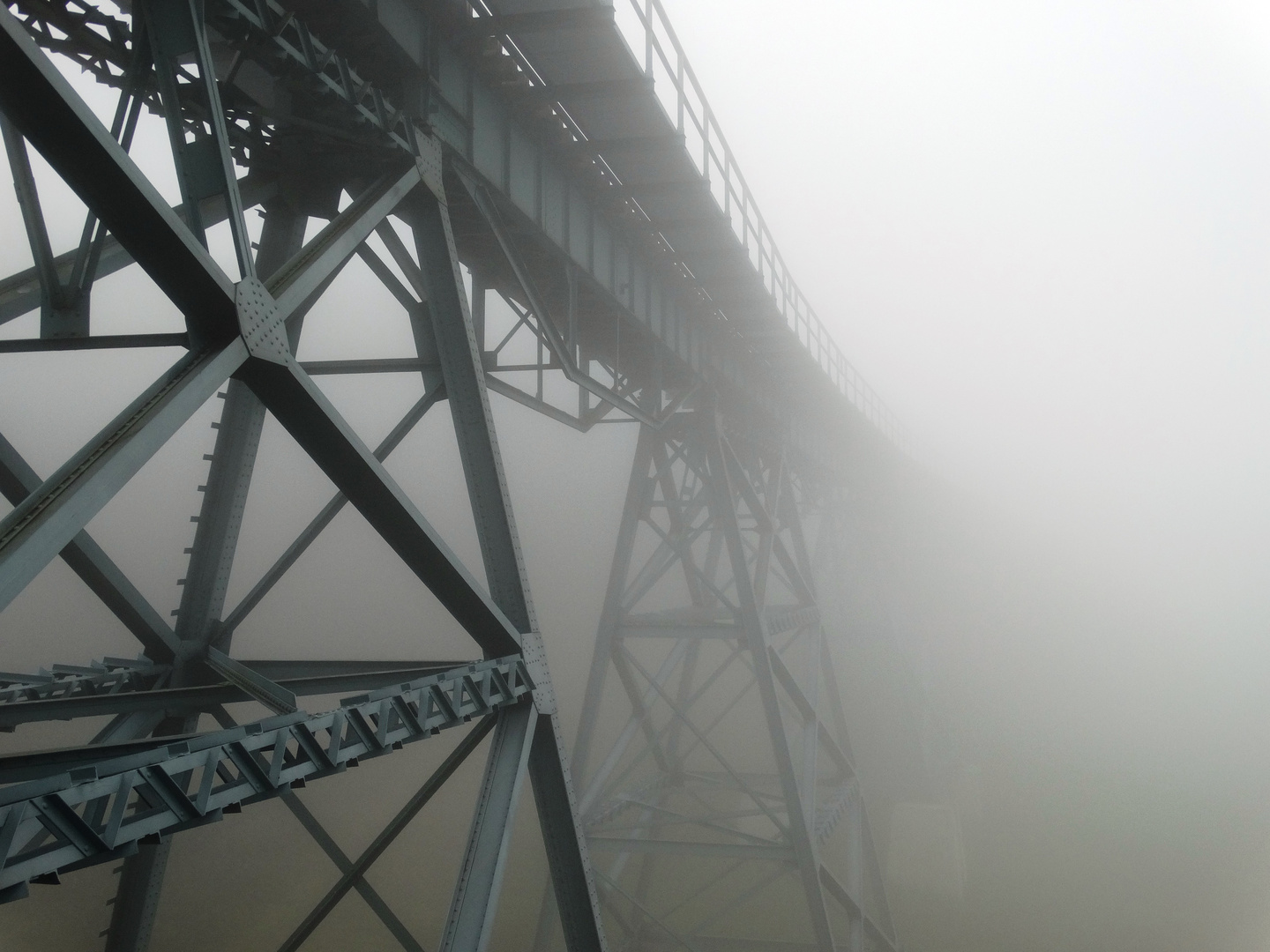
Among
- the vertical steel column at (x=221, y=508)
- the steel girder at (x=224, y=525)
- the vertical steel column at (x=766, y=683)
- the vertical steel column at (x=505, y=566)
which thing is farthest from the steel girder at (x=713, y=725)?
the vertical steel column at (x=221, y=508)

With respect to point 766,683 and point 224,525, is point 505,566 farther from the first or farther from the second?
point 766,683

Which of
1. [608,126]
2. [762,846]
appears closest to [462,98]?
[608,126]

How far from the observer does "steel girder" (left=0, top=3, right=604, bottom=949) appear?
8.40ft

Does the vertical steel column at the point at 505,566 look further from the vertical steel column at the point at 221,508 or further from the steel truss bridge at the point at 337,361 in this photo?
the vertical steel column at the point at 221,508

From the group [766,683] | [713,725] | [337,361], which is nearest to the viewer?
[337,361]

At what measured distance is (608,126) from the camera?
677 cm

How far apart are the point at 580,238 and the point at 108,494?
543cm

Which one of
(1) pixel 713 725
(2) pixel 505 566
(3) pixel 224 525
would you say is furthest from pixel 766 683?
(3) pixel 224 525

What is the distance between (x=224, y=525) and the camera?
5184 mm

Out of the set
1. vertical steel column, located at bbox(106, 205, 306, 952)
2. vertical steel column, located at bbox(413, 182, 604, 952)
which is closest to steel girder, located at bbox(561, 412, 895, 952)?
vertical steel column, located at bbox(413, 182, 604, 952)

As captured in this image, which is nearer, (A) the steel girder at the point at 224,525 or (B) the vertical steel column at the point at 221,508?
(A) the steel girder at the point at 224,525

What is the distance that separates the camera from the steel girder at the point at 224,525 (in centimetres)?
256

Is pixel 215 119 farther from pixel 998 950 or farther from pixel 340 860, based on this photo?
pixel 998 950

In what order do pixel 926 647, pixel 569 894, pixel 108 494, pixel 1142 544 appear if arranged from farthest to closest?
pixel 1142 544 → pixel 926 647 → pixel 569 894 → pixel 108 494
